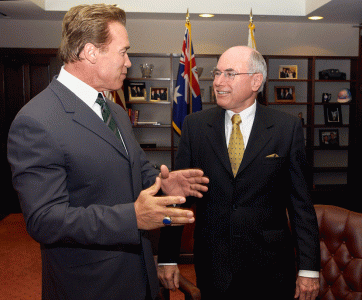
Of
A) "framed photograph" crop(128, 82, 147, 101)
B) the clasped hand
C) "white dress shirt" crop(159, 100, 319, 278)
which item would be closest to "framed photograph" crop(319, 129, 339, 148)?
"framed photograph" crop(128, 82, 147, 101)

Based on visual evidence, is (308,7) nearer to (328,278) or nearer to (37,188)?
(328,278)

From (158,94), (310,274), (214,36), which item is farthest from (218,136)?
(214,36)

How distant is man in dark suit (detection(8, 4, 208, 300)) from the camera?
3.81ft

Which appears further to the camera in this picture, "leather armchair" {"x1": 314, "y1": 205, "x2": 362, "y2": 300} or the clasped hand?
"leather armchair" {"x1": 314, "y1": 205, "x2": 362, "y2": 300}

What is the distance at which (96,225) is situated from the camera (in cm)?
117

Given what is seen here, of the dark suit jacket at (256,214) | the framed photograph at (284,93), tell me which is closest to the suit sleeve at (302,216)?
the dark suit jacket at (256,214)

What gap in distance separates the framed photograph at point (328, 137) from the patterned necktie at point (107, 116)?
6.22 metres

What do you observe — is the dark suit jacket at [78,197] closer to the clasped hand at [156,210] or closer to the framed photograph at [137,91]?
the clasped hand at [156,210]

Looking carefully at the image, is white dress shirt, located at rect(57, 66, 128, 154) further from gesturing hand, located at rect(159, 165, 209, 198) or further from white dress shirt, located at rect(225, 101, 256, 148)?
white dress shirt, located at rect(225, 101, 256, 148)

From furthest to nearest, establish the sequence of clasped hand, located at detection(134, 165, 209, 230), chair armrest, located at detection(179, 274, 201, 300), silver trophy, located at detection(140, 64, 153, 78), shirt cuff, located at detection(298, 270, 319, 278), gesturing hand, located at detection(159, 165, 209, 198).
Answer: silver trophy, located at detection(140, 64, 153, 78), shirt cuff, located at detection(298, 270, 319, 278), chair armrest, located at detection(179, 274, 201, 300), gesturing hand, located at detection(159, 165, 209, 198), clasped hand, located at detection(134, 165, 209, 230)

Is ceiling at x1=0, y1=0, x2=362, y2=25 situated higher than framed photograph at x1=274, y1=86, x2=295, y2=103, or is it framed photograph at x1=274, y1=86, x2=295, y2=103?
ceiling at x1=0, y1=0, x2=362, y2=25

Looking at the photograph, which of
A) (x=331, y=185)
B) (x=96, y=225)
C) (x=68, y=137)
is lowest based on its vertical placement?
(x=331, y=185)

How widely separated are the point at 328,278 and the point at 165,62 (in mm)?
5488

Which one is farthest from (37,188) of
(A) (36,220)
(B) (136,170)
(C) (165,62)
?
(C) (165,62)
